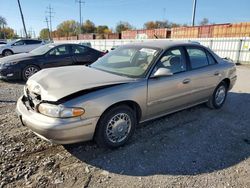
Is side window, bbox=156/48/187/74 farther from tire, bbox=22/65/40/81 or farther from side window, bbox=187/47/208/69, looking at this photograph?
tire, bbox=22/65/40/81

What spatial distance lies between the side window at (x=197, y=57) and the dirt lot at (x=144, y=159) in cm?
117

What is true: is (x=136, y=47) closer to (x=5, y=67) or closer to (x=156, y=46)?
(x=156, y=46)

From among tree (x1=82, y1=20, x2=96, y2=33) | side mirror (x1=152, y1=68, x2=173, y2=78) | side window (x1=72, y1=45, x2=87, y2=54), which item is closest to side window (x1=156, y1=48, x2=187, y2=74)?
side mirror (x1=152, y1=68, x2=173, y2=78)

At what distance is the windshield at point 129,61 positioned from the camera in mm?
3605

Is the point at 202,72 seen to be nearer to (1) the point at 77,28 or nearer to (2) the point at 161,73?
(2) the point at 161,73

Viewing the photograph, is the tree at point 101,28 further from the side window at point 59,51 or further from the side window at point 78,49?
the side window at point 59,51

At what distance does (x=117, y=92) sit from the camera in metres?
3.06

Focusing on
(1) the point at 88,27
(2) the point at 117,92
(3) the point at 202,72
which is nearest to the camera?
(2) the point at 117,92

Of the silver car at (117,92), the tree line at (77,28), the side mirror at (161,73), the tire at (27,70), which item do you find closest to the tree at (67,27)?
the tree line at (77,28)

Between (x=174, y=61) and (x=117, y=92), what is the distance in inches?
57.6

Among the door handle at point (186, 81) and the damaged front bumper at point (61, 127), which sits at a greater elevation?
the door handle at point (186, 81)

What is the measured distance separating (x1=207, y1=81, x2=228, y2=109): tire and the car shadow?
0.49 m

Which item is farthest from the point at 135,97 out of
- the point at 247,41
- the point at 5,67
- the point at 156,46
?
the point at 247,41

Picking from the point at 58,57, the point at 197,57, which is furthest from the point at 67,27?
the point at 197,57
